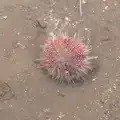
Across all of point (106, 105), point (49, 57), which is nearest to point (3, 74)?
point (49, 57)

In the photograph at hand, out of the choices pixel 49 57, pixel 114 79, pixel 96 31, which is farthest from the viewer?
pixel 96 31

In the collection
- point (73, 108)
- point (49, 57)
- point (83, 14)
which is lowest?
point (73, 108)

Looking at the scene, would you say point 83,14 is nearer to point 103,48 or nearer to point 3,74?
point 103,48

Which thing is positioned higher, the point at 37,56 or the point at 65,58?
the point at 65,58

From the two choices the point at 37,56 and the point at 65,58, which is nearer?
the point at 65,58

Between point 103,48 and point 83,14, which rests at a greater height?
point 83,14
